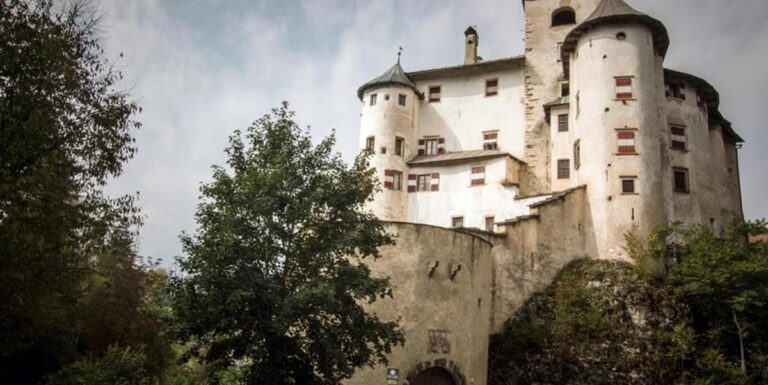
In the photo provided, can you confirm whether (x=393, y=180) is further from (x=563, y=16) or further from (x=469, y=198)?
(x=563, y=16)

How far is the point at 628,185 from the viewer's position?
106 feet

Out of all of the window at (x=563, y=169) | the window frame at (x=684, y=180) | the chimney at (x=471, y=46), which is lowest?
the window frame at (x=684, y=180)

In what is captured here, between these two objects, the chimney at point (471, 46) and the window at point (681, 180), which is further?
the chimney at point (471, 46)

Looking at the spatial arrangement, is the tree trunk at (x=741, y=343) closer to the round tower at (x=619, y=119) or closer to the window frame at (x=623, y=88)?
the round tower at (x=619, y=119)

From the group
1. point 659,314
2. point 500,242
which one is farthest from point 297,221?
point 659,314

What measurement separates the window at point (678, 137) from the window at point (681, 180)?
4.58 feet

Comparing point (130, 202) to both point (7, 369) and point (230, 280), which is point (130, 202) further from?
point (7, 369)

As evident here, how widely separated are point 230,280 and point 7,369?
42.2 ft

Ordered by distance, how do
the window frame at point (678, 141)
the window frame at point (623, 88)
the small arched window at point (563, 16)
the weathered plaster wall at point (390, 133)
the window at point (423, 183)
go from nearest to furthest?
1. the window frame at point (623, 88)
2. the window frame at point (678, 141)
3. the weathered plaster wall at point (390, 133)
4. the window at point (423, 183)
5. the small arched window at point (563, 16)

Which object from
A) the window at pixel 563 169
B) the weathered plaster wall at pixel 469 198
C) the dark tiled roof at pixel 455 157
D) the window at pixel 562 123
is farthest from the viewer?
the dark tiled roof at pixel 455 157

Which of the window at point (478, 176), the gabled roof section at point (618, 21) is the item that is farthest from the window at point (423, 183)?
the gabled roof section at point (618, 21)

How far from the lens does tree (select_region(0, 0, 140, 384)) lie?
13.7 meters

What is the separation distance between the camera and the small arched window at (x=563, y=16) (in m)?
43.7

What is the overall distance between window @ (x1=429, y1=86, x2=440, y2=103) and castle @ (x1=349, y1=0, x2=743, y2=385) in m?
0.23
